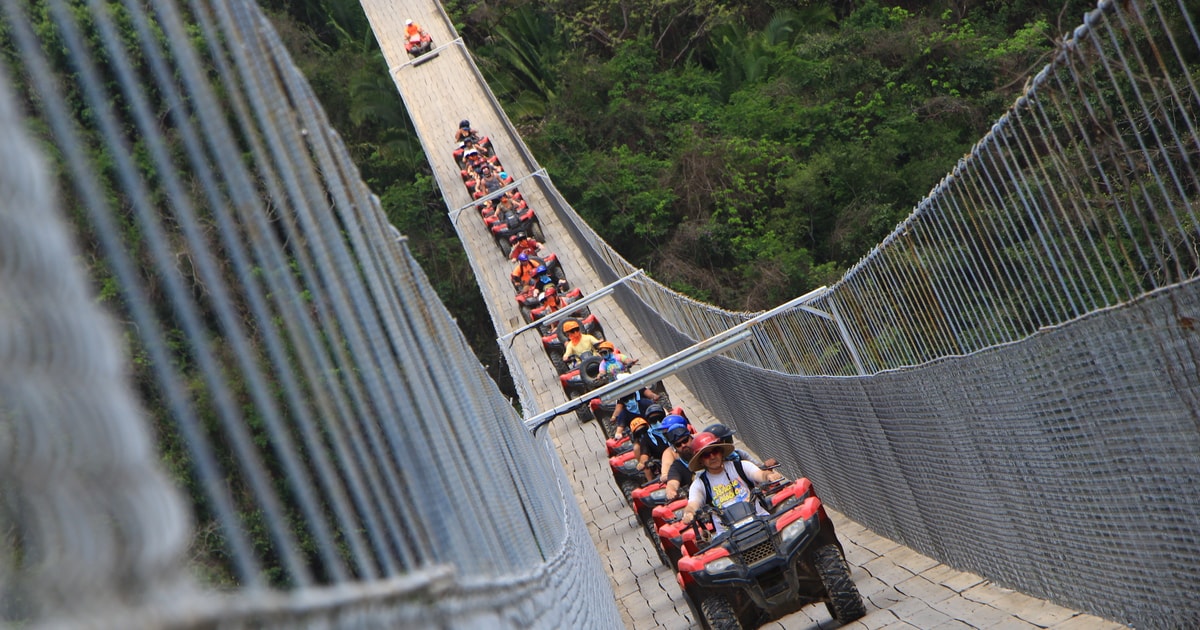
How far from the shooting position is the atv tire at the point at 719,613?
809 cm

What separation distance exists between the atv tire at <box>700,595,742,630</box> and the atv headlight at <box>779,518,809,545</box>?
595 millimetres

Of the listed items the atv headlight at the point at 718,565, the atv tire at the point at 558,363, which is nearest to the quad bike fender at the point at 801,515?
the atv headlight at the point at 718,565

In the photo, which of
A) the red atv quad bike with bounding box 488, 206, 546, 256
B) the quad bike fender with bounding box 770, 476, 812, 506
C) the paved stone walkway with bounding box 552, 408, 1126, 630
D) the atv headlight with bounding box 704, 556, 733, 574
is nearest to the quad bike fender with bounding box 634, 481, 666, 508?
the paved stone walkway with bounding box 552, 408, 1126, 630

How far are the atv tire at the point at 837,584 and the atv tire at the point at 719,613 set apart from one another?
596 mm

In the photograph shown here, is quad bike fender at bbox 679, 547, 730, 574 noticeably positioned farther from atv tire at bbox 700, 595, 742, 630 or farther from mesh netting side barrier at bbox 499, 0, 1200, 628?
mesh netting side barrier at bbox 499, 0, 1200, 628

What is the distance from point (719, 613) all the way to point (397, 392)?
558cm

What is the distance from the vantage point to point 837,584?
8039 millimetres

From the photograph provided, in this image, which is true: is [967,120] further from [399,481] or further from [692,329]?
[399,481]

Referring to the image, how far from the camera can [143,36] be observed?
2.05 meters

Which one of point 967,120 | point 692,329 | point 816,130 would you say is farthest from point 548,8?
point 692,329

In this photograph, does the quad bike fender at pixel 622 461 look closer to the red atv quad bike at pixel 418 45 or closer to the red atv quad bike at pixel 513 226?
the red atv quad bike at pixel 513 226

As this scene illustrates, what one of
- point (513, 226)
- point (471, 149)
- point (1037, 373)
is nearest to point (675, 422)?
point (1037, 373)

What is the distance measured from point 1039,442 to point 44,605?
588 cm

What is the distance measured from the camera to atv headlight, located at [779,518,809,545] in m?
7.85
